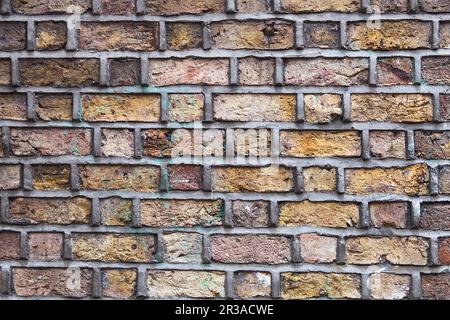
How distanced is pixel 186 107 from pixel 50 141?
0.40 metres

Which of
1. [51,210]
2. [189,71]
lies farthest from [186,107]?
[51,210]

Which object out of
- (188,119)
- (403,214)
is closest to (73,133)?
(188,119)

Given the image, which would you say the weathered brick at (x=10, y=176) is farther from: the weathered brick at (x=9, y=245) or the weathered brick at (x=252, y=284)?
the weathered brick at (x=252, y=284)

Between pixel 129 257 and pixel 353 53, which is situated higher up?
pixel 353 53

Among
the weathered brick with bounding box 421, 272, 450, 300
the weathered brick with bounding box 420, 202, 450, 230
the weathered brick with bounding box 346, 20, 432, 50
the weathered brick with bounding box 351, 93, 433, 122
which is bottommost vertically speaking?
the weathered brick with bounding box 421, 272, 450, 300

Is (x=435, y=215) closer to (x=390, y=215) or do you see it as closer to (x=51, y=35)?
(x=390, y=215)

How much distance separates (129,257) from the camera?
175cm

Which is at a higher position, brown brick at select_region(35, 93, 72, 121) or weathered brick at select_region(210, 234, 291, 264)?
brown brick at select_region(35, 93, 72, 121)

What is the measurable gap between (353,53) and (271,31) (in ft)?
0.78

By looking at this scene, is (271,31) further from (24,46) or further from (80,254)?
(80,254)

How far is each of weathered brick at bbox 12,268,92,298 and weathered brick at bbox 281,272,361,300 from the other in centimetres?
56

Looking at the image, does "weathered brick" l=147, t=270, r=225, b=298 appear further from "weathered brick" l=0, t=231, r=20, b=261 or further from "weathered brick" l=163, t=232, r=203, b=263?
"weathered brick" l=0, t=231, r=20, b=261

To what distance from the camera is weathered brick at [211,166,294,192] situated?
68.5 inches

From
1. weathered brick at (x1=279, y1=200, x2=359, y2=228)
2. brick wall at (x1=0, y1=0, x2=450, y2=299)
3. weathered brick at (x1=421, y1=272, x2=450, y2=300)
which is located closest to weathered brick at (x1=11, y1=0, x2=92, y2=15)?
brick wall at (x1=0, y1=0, x2=450, y2=299)
